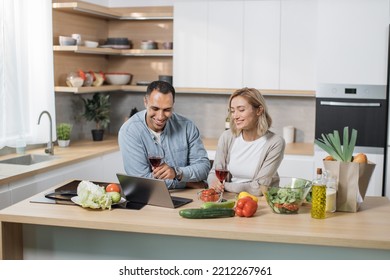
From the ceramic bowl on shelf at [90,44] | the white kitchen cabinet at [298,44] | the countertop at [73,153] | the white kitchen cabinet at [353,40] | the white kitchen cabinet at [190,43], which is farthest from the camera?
the white kitchen cabinet at [190,43]

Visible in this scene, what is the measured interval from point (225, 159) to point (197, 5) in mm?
2397

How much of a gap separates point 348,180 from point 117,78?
3541 millimetres

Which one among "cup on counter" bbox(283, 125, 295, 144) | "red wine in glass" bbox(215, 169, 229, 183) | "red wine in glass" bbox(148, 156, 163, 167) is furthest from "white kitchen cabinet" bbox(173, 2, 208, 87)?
"red wine in glass" bbox(215, 169, 229, 183)

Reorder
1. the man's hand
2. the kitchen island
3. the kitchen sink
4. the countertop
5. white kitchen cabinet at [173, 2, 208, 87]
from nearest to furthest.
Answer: the kitchen island → the man's hand → the countertop → the kitchen sink → white kitchen cabinet at [173, 2, 208, 87]

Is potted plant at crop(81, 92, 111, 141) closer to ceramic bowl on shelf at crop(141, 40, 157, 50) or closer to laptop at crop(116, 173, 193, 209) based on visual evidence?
ceramic bowl on shelf at crop(141, 40, 157, 50)

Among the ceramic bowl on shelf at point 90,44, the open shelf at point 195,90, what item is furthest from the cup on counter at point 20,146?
the ceramic bowl on shelf at point 90,44

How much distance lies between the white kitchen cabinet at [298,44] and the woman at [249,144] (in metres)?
1.99

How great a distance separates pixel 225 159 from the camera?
139 inches

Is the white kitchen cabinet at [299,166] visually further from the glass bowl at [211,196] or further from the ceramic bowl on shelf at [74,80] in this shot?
the glass bowl at [211,196]

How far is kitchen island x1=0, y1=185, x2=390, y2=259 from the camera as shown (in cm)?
247

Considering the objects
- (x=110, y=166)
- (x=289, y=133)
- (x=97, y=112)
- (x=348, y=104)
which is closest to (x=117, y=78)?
(x=97, y=112)

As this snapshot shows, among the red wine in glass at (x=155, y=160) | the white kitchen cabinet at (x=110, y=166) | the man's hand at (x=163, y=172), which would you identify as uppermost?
the red wine in glass at (x=155, y=160)

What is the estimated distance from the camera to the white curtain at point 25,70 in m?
4.40

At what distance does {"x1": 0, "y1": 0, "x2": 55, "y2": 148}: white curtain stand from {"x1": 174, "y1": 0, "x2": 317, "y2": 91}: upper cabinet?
1311 mm
